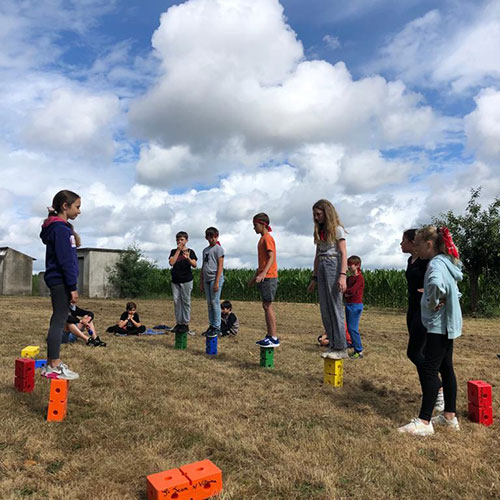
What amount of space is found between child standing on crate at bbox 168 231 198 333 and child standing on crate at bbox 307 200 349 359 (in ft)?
11.9

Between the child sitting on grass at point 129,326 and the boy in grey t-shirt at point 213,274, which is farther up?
the boy in grey t-shirt at point 213,274

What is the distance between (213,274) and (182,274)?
0.94 meters

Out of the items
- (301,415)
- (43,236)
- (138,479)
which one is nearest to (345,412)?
(301,415)

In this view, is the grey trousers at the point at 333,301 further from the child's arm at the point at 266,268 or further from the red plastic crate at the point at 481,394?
the red plastic crate at the point at 481,394

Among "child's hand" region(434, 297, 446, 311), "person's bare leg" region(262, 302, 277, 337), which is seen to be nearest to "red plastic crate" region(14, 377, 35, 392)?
"person's bare leg" region(262, 302, 277, 337)

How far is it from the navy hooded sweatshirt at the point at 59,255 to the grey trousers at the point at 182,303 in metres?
4.17

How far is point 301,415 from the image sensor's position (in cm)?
412

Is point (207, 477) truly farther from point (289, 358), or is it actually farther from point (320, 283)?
point (289, 358)

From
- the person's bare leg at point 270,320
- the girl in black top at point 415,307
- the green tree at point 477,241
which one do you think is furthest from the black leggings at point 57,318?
the green tree at point 477,241

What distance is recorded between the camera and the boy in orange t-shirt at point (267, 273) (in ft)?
21.4

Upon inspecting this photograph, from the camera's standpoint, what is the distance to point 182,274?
349 inches

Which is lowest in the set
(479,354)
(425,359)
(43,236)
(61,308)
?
(479,354)

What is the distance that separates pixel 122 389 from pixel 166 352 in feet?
7.87

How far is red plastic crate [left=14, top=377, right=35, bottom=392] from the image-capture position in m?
4.57
